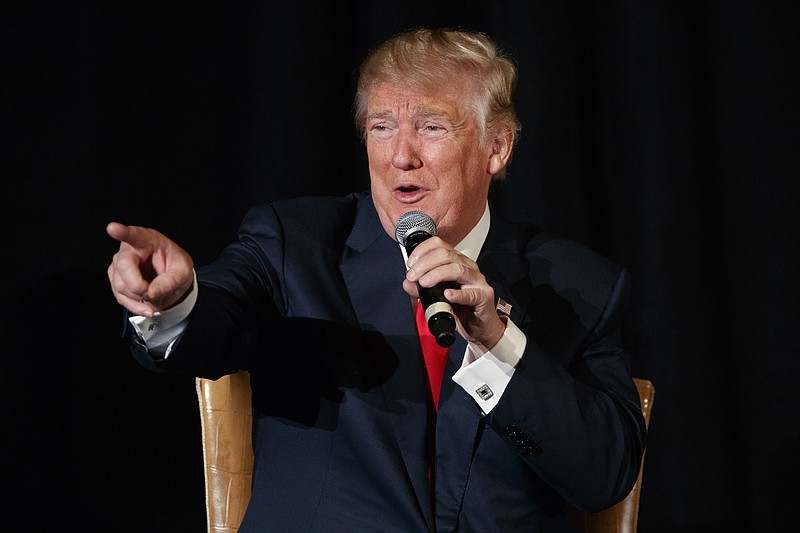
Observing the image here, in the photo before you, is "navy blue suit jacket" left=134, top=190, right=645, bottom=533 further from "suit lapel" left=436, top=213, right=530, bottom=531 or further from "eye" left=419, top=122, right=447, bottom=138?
"eye" left=419, top=122, right=447, bottom=138

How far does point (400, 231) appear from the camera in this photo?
1.46m

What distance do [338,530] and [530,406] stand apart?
37 cm

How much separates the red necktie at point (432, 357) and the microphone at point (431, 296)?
10.2 inches

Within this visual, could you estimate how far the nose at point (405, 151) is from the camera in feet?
5.61

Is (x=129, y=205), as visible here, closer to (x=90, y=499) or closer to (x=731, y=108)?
(x=90, y=499)

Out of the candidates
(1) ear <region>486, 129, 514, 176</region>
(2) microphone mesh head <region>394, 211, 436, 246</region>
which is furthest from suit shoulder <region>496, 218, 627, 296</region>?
(2) microphone mesh head <region>394, 211, 436, 246</region>

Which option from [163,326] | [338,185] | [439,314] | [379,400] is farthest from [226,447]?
[338,185]

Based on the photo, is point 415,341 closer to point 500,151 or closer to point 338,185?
point 500,151

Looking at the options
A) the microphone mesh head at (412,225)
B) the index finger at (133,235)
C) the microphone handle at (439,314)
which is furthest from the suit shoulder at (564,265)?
the index finger at (133,235)

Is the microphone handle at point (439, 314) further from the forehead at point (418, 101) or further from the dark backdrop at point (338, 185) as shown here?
the dark backdrop at point (338, 185)

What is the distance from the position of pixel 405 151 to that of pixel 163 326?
566 mm

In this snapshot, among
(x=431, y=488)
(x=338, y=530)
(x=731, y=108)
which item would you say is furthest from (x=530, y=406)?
(x=731, y=108)

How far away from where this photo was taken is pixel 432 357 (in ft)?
5.50

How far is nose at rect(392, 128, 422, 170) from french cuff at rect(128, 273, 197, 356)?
0.48 metres
